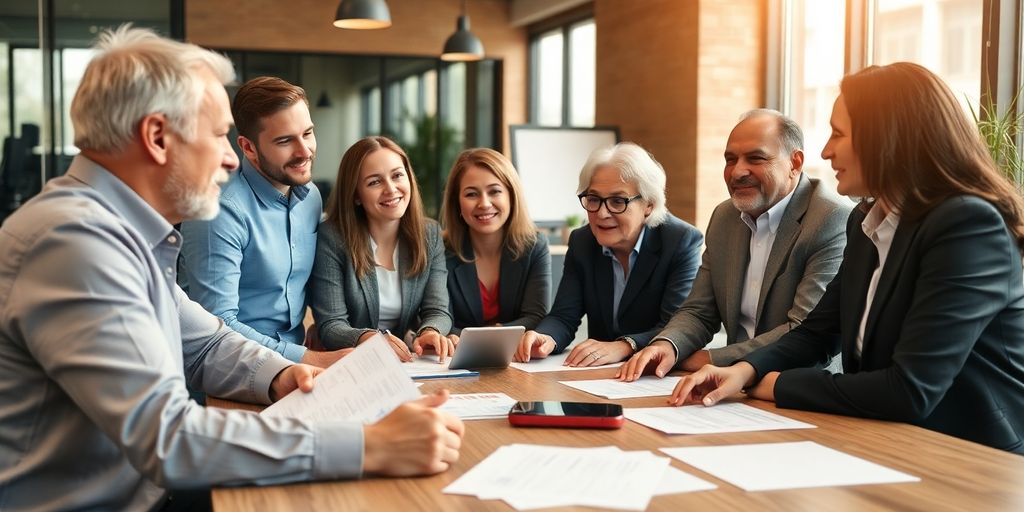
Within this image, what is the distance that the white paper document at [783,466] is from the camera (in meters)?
1.43

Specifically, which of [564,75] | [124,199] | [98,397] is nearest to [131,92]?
[124,199]

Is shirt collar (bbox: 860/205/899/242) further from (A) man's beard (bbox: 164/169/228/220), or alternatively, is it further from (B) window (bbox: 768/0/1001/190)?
(B) window (bbox: 768/0/1001/190)

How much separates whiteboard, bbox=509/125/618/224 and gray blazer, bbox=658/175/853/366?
14.1 ft

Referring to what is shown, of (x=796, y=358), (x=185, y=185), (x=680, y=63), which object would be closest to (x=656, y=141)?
(x=680, y=63)

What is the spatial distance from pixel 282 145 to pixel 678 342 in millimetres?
1342

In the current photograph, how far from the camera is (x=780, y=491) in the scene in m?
1.38

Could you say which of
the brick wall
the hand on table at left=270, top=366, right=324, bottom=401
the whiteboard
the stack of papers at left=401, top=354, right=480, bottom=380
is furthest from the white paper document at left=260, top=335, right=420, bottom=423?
the brick wall

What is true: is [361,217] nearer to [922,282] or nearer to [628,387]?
[628,387]

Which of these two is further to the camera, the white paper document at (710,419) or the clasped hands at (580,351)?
the clasped hands at (580,351)

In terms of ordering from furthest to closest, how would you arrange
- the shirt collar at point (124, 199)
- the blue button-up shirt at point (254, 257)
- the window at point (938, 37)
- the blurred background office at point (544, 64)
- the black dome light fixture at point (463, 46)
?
the black dome light fixture at point (463, 46) < the blurred background office at point (544, 64) < the window at point (938, 37) < the blue button-up shirt at point (254, 257) < the shirt collar at point (124, 199)

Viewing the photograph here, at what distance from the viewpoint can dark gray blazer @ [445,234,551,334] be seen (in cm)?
344

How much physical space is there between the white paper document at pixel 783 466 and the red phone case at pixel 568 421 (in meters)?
0.17

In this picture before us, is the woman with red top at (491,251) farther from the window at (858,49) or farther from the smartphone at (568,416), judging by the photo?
the window at (858,49)

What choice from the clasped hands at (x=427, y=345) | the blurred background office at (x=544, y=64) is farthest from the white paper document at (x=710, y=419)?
the blurred background office at (x=544, y=64)
